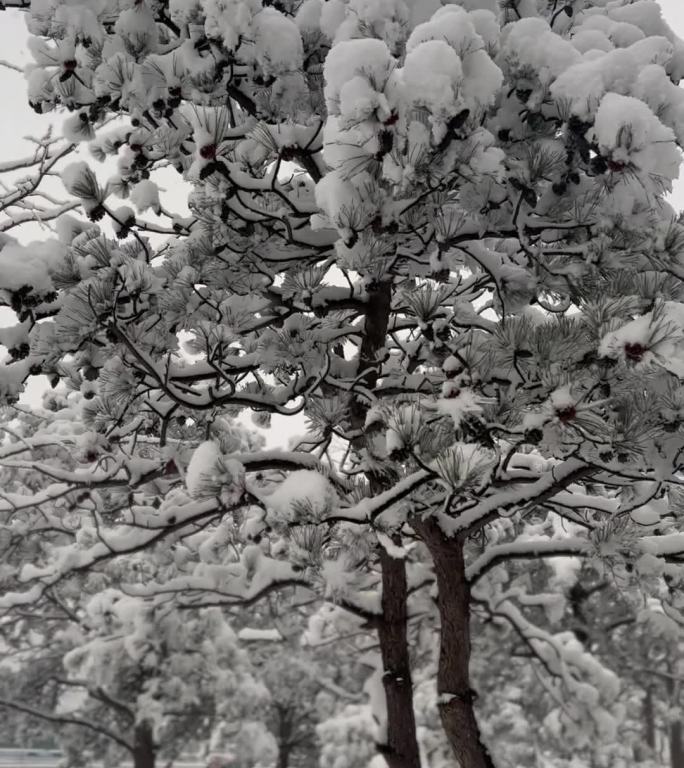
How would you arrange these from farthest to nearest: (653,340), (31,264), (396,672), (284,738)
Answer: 1. (284,738)
2. (396,672)
3. (31,264)
4. (653,340)

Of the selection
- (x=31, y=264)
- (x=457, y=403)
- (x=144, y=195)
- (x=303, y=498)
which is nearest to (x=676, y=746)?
(x=303, y=498)

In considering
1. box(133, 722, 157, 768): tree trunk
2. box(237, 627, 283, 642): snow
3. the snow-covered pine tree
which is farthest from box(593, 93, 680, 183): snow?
box(133, 722, 157, 768): tree trunk

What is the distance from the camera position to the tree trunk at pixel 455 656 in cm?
379

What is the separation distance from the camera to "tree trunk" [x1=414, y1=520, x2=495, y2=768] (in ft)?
12.4

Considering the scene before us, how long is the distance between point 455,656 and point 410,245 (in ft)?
8.00

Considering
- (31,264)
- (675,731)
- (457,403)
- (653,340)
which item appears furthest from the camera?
(675,731)

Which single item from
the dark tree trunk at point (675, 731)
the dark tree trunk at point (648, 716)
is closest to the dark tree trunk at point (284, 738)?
the dark tree trunk at point (648, 716)

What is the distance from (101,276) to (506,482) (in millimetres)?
2313

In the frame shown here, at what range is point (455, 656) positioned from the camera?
3.97 m

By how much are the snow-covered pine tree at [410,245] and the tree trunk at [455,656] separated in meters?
0.02

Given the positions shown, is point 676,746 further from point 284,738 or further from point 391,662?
point 391,662

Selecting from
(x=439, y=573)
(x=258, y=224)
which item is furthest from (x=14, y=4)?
(x=439, y=573)

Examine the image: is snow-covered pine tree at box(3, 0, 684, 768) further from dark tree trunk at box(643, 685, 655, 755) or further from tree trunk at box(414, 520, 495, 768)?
dark tree trunk at box(643, 685, 655, 755)

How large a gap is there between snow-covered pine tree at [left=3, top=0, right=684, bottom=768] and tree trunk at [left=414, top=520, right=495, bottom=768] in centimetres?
2
